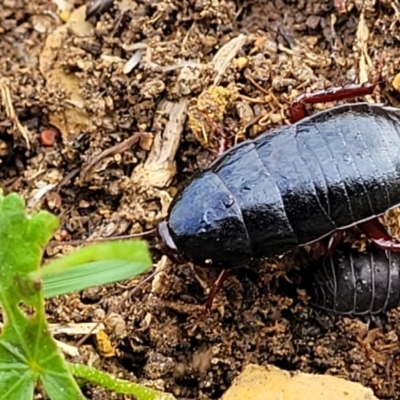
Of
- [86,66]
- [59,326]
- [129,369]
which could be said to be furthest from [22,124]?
[129,369]

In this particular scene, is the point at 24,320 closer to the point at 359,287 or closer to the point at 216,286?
the point at 216,286

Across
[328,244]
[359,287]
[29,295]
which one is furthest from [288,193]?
[29,295]

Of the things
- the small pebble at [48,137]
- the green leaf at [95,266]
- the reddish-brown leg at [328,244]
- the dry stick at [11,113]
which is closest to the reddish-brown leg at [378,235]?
the reddish-brown leg at [328,244]

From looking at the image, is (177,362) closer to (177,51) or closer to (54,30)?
(177,51)

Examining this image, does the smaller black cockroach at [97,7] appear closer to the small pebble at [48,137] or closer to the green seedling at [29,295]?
the small pebble at [48,137]

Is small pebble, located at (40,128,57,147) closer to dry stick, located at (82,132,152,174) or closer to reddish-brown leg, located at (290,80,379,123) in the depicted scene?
dry stick, located at (82,132,152,174)
